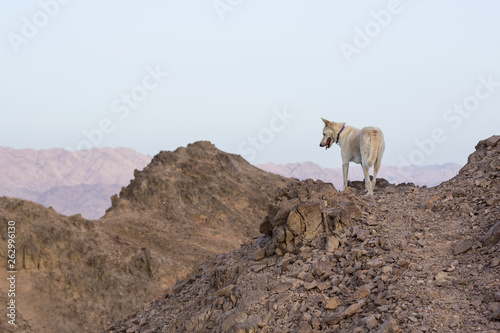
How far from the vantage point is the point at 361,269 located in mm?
9164

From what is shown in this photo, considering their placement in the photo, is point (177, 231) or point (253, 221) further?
point (253, 221)

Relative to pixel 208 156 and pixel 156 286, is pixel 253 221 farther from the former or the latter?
pixel 156 286

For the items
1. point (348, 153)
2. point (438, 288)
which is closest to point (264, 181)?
point (348, 153)

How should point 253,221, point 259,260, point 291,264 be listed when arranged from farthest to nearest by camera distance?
point 253,221
point 259,260
point 291,264

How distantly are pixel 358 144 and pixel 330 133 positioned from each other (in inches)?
41.6

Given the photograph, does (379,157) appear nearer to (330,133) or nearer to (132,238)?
(330,133)

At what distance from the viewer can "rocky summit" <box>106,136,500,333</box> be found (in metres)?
7.86

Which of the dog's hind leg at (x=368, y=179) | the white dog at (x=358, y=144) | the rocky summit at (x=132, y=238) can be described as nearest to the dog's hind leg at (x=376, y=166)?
the white dog at (x=358, y=144)

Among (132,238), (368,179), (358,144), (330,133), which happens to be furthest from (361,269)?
(132,238)

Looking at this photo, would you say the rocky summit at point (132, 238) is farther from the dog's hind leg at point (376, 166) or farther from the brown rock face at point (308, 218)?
the dog's hind leg at point (376, 166)

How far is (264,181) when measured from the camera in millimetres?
40406

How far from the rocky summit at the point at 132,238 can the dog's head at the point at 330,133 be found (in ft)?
46.4

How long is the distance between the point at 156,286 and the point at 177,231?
21.5 ft

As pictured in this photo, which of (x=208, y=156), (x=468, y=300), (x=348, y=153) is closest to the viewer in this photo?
(x=468, y=300)
